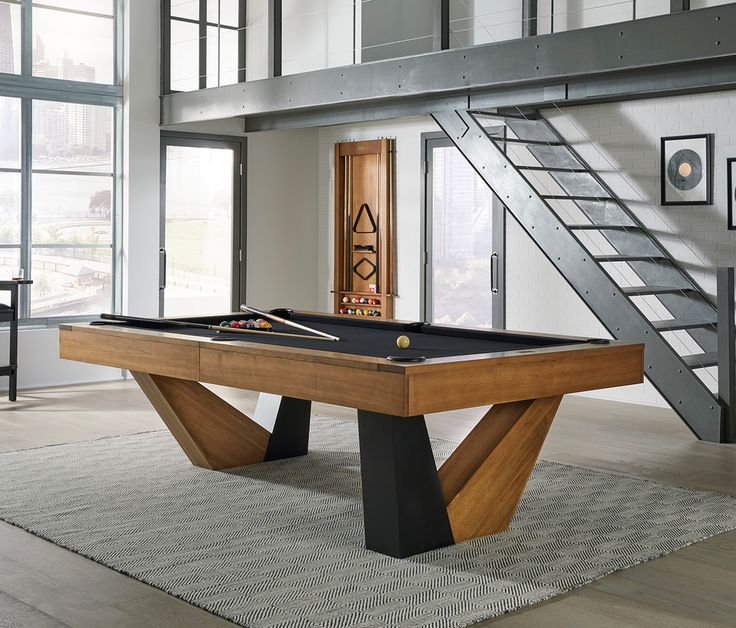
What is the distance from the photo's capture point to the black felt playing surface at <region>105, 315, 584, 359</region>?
4297mm

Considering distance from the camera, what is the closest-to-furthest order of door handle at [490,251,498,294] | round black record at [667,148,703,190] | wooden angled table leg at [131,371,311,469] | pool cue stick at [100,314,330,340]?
1. pool cue stick at [100,314,330,340]
2. wooden angled table leg at [131,371,311,469]
3. round black record at [667,148,703,190]
4. door handle at [490,251,498,294]

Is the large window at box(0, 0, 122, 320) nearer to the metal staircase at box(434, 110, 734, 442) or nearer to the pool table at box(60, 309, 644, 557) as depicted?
the metal staircase at box(434, 110, 734, 442)

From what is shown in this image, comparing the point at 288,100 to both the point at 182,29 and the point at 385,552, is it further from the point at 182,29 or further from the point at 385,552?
the point at 385,552

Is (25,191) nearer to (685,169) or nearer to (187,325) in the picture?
(187,325)

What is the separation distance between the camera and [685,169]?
24.2ft

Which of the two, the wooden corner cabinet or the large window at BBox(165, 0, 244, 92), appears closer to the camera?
the large window at BBox(165, 0, 244, 92)

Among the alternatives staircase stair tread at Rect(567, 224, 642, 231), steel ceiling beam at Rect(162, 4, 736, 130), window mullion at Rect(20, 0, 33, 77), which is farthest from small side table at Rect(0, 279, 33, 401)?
staircase stair tread at Rect(567, 224, 642, 231)

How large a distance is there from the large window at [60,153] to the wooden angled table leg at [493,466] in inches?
213

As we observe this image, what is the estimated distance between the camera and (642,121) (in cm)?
763

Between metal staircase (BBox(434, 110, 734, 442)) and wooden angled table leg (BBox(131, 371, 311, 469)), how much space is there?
2001 millimetres

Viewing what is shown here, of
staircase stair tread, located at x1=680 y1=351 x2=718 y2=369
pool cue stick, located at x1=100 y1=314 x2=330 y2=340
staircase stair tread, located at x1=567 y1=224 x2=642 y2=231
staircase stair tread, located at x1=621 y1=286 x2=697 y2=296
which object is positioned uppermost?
staircase stair tread, located at x1=567 y1=224 x2=642 y2=231

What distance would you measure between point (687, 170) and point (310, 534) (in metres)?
4.44

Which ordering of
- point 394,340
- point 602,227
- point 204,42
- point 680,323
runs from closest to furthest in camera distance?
point 394,340 < point 680,323 < point 602,227 < point 204,42

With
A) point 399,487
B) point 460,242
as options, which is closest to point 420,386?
point 399,487
